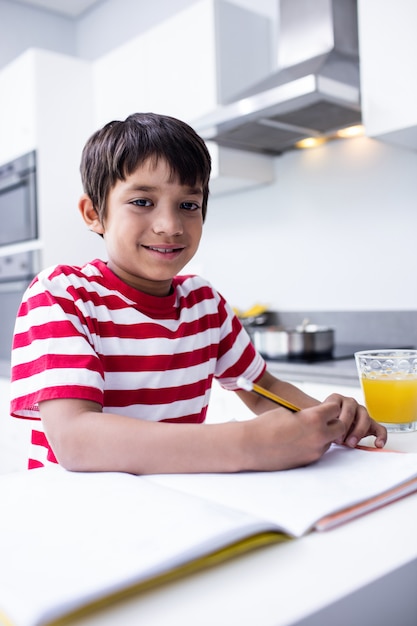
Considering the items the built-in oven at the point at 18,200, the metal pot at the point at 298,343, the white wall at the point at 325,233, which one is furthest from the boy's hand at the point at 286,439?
the built-in oven at the point at 18,200

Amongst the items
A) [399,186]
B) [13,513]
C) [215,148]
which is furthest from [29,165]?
[13,513]

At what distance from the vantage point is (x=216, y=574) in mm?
375

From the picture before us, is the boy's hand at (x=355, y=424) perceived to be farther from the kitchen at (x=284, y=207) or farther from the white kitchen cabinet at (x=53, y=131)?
the white kitchen cabinet at (x=53, y=131)

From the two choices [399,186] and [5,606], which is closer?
[5,606]

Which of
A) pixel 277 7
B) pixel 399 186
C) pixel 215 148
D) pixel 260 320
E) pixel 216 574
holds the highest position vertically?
pixel 277 7

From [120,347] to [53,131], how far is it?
2147 millimetres

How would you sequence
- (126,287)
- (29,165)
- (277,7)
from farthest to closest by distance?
(29,165), (277,7), (126,287)

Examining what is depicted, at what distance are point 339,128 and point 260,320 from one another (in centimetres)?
76

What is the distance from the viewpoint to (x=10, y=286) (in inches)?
111

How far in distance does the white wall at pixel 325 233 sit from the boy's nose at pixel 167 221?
54.7 inches

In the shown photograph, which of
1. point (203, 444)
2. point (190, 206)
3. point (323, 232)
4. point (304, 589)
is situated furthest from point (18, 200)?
point (304, 589)

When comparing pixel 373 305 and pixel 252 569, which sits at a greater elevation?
pixel 373 305

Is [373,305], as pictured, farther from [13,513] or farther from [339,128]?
[13,513]

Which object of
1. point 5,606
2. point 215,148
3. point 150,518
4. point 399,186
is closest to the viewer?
point 5,606
